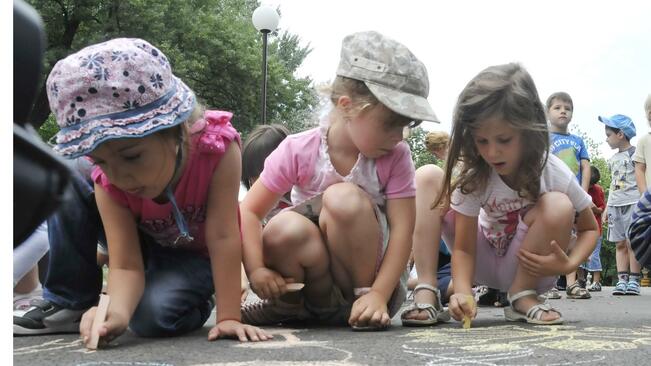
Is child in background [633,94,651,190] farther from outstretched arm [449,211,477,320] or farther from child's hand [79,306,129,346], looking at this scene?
child's hand [79,306,129,346]

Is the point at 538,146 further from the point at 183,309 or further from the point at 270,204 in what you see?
the point at 183,309

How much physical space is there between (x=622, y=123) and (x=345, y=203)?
170 inches

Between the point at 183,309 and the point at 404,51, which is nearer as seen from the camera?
the point at 183,309

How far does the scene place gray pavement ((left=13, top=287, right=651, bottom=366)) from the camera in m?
1.27

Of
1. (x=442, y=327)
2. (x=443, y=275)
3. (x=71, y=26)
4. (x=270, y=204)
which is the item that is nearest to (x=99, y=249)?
(x=270, y=204)

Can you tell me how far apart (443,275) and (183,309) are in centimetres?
154

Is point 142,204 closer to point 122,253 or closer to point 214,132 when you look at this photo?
point 122,253

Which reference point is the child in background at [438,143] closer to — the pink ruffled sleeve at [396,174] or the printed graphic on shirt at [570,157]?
the printed graphic on shirt at [570,157]

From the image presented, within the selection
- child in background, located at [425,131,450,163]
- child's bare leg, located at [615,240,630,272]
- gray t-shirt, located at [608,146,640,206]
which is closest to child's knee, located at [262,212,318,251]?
child in background, located at [425,131,450,163]

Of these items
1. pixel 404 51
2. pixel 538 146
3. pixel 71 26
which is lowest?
pixel 538 146

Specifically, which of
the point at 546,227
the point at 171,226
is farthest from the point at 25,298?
the point at 546,227

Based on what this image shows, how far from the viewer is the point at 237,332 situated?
162cm

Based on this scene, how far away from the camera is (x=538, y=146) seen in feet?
6.70

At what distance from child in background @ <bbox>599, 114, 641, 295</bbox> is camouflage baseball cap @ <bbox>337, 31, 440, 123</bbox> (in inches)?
153
